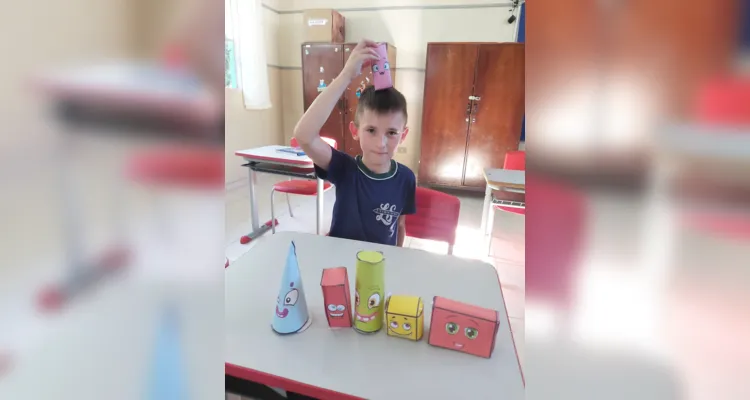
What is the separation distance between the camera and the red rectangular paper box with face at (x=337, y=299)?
784 millimetres

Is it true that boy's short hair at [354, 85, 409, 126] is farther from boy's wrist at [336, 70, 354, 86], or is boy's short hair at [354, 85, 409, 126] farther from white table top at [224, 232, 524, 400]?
white table top at [224, 232, 524, 400]

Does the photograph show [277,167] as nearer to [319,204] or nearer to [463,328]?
[319,204]

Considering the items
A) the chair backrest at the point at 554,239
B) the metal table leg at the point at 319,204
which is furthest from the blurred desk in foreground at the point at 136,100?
the metal table leg at the point at 319,204

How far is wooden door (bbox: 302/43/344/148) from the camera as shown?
4152 millimetres

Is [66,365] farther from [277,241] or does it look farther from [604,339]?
[277,241]

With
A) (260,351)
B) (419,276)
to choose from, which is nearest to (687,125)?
(260,351)

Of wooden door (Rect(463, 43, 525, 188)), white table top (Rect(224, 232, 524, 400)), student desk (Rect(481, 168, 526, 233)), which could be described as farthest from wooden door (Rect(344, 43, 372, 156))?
white table top (Rect(224, 232, 524, 400))

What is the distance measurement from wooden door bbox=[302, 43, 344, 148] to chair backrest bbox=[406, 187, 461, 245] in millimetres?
2786

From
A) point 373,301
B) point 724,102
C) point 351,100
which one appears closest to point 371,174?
point 373,301

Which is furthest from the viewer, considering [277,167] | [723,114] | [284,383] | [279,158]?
[277,167]

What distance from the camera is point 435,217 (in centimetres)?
164

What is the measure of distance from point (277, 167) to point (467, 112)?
2158mm

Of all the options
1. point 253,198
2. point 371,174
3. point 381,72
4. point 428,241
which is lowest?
point 428,241

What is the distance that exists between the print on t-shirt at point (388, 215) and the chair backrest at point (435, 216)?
0.61 ft
